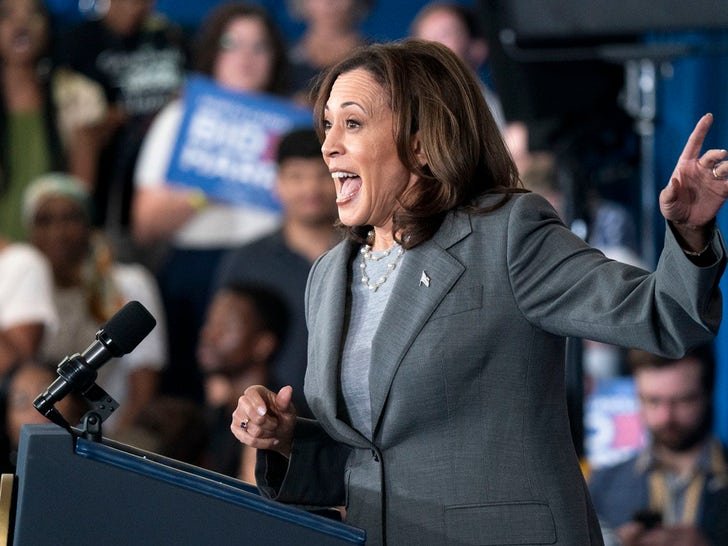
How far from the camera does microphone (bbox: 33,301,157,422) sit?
1.67 metres

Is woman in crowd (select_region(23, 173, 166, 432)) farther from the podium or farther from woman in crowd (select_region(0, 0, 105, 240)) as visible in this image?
the podium

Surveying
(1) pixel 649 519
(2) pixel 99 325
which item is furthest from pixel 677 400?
(2) pixel 99 325

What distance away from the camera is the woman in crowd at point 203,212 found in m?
5.64

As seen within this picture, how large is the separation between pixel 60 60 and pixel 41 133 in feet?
1.25

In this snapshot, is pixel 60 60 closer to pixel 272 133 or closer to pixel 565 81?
pixel 272 133

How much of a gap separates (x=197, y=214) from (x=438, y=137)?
154 inches

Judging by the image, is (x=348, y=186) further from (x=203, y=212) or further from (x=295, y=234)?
(x=203, y=212)

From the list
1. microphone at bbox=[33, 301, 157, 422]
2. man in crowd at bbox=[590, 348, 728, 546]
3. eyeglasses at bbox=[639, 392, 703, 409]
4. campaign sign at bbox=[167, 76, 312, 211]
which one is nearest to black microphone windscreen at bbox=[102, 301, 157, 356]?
microphone at bbox=[33, 301, 157, 422]

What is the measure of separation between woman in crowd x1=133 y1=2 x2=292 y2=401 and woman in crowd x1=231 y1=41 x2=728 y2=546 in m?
3.70

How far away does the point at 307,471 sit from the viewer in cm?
197

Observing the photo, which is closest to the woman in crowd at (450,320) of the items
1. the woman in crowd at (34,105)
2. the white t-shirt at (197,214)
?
the white t-shirt at (197,214)

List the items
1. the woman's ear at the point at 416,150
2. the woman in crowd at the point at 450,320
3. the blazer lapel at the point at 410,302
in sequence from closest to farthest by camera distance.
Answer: the woman in crowd at the point at 450,320
the blazer lapel at the point at 410,302
the woman's ear at the point at 416,150

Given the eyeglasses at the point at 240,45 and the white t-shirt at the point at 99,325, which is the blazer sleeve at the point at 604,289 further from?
the eyeglasses at the point at 240,45

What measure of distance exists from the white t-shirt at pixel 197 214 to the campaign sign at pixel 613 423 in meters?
1.73
